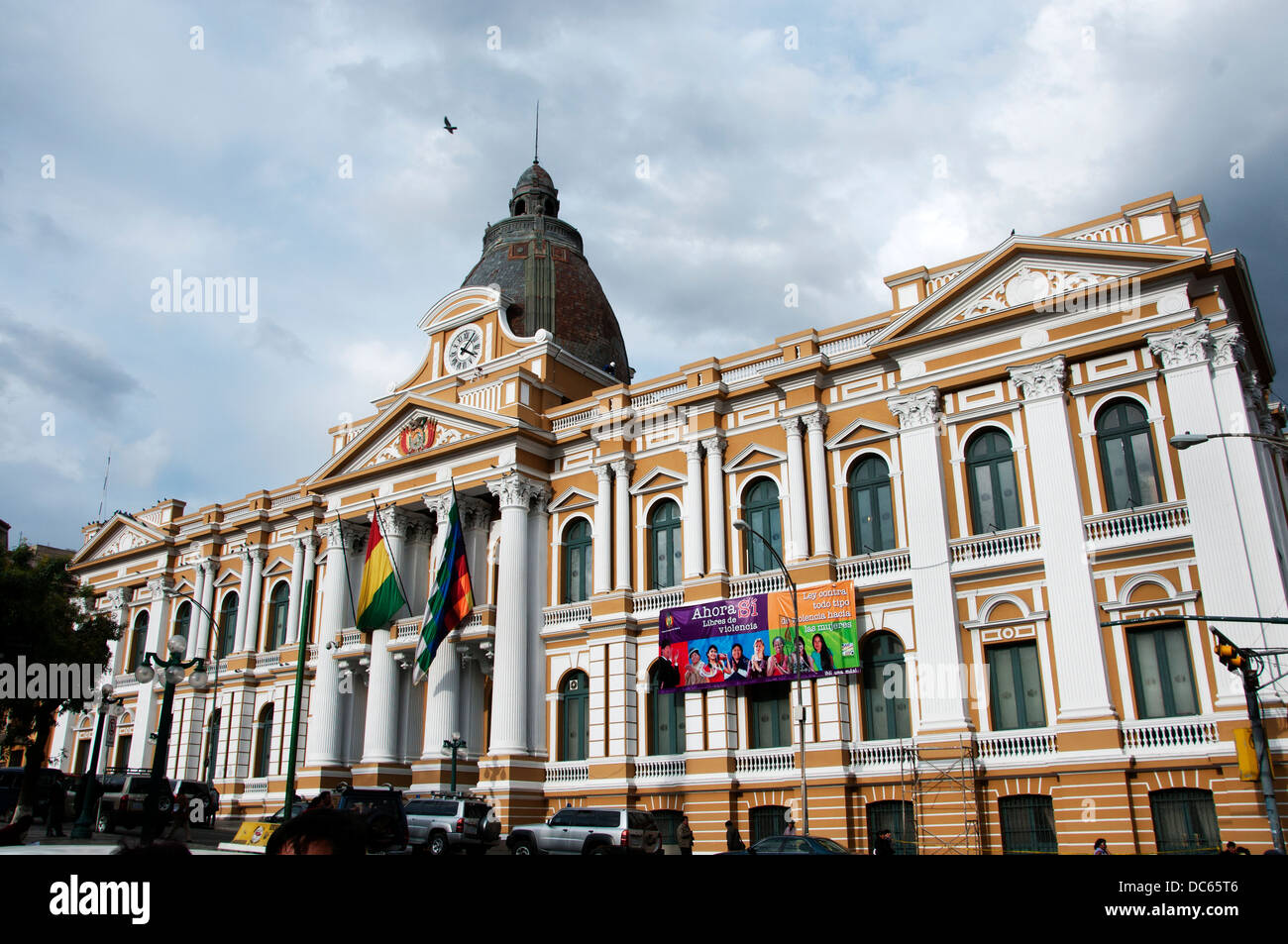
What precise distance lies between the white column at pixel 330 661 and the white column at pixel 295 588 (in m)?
2.71

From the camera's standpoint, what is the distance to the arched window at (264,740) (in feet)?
144

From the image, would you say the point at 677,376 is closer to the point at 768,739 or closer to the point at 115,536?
the point at 768,739

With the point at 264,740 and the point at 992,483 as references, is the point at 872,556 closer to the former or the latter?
the point at 992,483

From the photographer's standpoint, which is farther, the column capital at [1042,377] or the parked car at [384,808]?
the column capital at [1042,377]

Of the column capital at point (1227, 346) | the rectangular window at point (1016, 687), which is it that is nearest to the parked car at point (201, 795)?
the rectangular window at point (1016, 687)

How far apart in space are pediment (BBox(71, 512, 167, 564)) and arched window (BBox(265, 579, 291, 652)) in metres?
9.46

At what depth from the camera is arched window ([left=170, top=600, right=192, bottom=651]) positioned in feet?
164

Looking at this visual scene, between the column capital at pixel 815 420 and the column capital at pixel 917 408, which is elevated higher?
the column capital at pixel 815 420

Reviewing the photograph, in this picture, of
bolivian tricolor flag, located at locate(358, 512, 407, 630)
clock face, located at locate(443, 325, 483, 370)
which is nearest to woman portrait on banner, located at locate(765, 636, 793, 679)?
bolivian tricolor flag, located at locate(358, 512, 407, 630)

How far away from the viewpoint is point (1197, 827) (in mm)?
22766

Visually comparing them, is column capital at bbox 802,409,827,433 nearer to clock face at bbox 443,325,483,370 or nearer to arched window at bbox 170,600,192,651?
clock face at bbox 443,325,483,370

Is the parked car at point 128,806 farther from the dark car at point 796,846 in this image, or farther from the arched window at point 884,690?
the arched window at point 884,690
